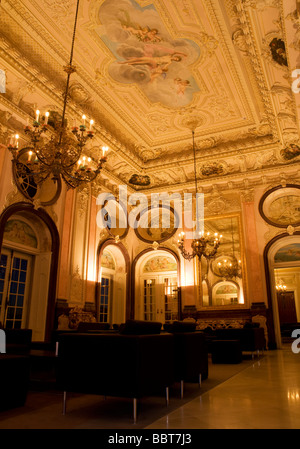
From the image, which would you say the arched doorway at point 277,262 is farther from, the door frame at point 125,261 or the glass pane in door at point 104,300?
the glass pane in door at point 104,300

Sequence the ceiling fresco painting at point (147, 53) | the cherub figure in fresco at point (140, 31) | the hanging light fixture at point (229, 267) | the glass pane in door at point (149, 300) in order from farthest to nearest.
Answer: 1. the glass pane in door at point (149, 300)
2. the hanging light fixture at point (229, 267)
3. the cherub figure in fresco at point (140, 31)
4. the ceiling fresco painting at point (147, 53)

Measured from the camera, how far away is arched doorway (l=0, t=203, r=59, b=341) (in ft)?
25.1

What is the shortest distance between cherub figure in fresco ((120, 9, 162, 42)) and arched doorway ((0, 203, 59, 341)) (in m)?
4.31

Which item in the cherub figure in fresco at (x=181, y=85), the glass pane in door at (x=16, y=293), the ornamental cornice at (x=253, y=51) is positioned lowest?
the glass pane in door at (x=16, y=293)

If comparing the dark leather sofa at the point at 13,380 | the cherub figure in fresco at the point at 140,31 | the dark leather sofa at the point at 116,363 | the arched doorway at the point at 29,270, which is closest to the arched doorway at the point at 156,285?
the arched doorway at the point at 29,270

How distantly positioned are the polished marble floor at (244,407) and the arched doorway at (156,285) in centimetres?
665

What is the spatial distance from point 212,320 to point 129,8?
8.29 m

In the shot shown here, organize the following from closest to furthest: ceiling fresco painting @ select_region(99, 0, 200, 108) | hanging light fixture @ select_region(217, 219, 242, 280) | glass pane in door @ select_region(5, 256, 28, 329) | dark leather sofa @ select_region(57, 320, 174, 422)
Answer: dark leather sofa @ select_region(57, 320, 174, 422)
ceiling fresco painting @ select_region(99, 0, 200, 108)
glass pane in door @ select_region(5, 256, 28, 329)
hanging light fixture @ select_region(217, 219, 242, 280)

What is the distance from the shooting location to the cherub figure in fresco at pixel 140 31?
6.03 meters

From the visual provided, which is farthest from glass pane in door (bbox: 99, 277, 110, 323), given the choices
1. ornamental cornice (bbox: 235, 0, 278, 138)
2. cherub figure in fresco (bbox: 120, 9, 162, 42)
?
cherub figure in fresco (bbox: 120, 9, 162, 42)

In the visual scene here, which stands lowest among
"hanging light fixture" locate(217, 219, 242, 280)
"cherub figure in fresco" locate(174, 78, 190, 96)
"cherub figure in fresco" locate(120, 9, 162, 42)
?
"hanging light fixture" locate(217, 219, 242, 280)

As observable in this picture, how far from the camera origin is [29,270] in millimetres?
8398

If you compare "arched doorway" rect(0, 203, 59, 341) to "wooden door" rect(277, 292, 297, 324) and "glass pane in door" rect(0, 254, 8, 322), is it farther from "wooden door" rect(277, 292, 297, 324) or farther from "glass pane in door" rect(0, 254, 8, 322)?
"wooden door" rect(277, 292, 297, 324)

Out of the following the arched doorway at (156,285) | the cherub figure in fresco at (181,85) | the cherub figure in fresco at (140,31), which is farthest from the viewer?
the arched doorway at (156,285)
